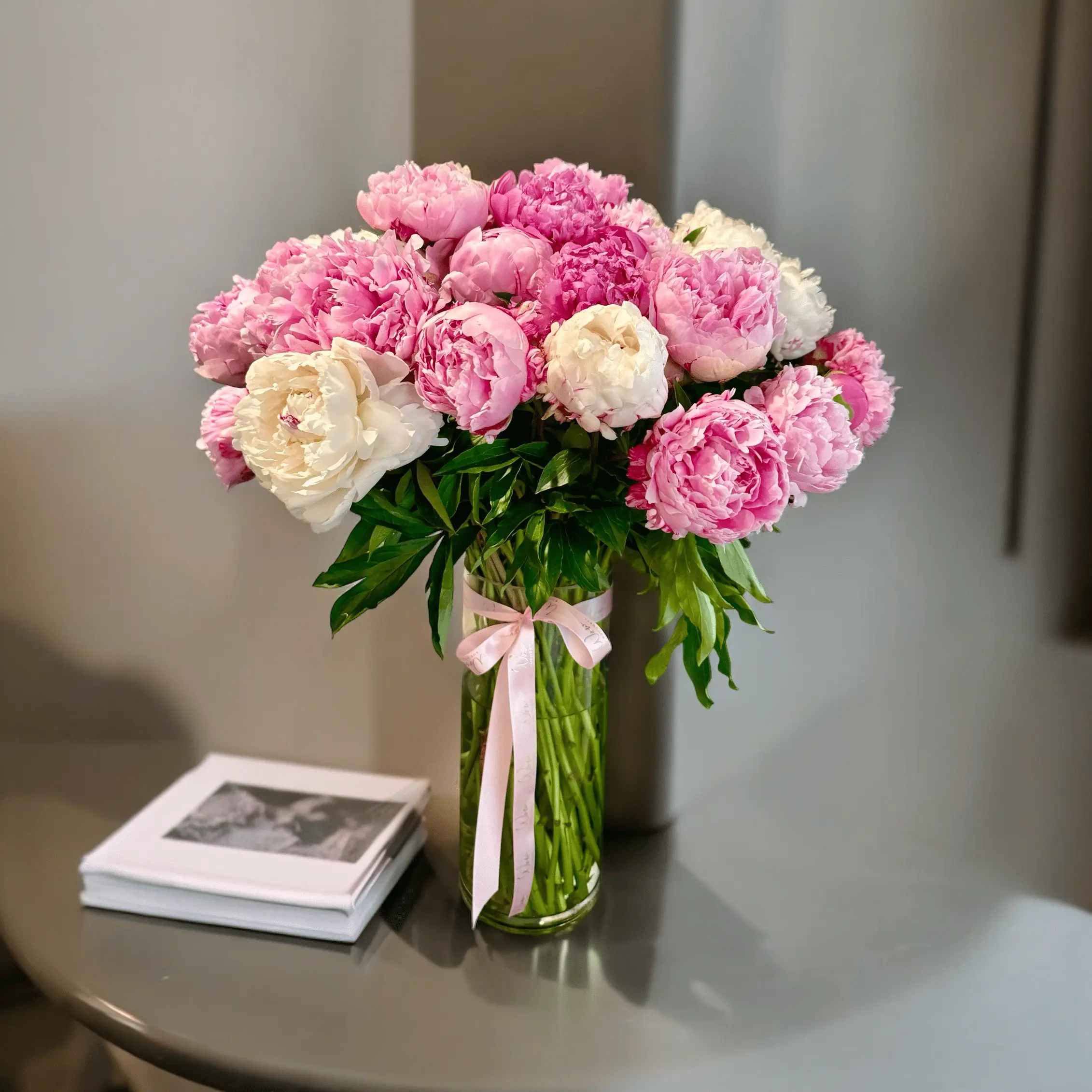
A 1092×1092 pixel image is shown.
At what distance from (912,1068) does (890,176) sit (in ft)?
2.55

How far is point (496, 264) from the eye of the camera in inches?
26.8

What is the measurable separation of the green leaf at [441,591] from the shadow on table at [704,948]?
0.30 meters

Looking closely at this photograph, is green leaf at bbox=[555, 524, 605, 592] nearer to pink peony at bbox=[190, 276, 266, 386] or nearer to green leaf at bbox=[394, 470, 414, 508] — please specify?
green leaf at bbox=[394, 470, 414, 508]

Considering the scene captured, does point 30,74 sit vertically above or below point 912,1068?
above

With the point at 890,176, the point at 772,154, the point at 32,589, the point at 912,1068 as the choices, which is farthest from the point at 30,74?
the point at 912,1068

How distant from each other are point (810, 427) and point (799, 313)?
12 cm

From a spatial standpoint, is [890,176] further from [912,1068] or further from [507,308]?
[912,1068]

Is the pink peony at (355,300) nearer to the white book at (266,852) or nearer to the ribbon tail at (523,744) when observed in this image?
the ribbon tail at (523,744)

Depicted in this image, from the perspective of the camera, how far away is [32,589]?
4.09ft

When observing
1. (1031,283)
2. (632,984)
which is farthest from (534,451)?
(1031,283)

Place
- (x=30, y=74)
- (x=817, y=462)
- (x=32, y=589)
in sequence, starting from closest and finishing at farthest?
(x=817, y=462) → (x=30, y=74) → (x=32, y=589)

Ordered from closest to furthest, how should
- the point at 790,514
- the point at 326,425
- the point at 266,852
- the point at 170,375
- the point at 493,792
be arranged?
the point at 326,425
the point at 493,792
the point at 266,852
the point at 790,514
the point at 170,375

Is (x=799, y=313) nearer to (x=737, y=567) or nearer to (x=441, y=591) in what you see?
(x=737, y=567)

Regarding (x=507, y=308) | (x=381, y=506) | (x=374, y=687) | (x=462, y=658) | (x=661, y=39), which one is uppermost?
(x=661, y=39)
